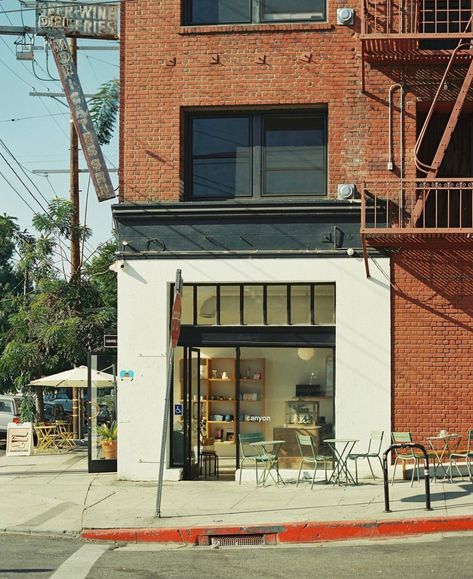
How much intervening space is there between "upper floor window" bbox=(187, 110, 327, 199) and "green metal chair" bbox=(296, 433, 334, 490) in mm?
4307

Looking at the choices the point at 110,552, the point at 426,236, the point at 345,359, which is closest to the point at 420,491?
the point at 345,359

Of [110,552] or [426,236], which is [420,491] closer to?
[426,236]

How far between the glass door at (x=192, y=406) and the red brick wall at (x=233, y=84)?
2925mm

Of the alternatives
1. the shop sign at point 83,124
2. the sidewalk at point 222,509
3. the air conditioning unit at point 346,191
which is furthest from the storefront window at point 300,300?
the shop sign at point 83,124

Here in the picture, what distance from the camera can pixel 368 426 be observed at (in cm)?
1780

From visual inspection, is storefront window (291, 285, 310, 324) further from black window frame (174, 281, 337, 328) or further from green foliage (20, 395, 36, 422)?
green foliage (20, 395, 36, 422)

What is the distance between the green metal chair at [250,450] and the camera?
17531 mm

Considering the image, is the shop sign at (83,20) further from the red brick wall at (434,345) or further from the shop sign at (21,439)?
the shop sign at (21,439)

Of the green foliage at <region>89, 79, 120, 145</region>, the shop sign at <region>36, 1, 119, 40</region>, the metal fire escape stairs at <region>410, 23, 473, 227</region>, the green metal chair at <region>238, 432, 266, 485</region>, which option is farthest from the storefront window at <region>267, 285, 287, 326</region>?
the green foliage at <region>89, 79, 120, 145</region>

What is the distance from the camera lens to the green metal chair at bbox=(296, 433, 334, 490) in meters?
16.9

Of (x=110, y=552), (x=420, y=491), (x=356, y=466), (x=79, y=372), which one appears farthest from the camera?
(x=79, y=372)

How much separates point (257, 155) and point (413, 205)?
2.88 meters

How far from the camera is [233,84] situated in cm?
1831

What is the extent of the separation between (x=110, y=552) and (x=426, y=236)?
7.81m
